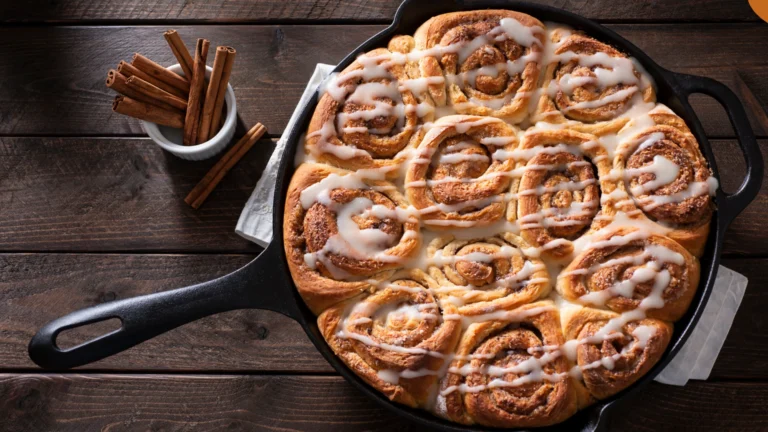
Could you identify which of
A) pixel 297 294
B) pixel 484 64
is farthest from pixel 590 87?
pixel 297 294

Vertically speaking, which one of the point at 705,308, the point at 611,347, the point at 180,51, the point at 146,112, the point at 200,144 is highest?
the point at 180,51

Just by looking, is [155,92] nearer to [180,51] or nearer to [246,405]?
[180,51]

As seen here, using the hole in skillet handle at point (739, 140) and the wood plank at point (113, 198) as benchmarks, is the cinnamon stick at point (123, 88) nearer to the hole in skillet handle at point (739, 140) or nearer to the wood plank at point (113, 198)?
the wood plank at point (113, 198)

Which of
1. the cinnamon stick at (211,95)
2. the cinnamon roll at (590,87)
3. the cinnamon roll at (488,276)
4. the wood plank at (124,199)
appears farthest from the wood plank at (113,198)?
the cinnamon roll at (590,87)

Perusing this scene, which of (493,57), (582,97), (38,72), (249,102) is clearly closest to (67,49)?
(38,72)

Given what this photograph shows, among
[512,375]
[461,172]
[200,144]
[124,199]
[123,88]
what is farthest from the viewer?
[124,199]

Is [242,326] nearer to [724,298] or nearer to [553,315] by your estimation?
[553,315]
